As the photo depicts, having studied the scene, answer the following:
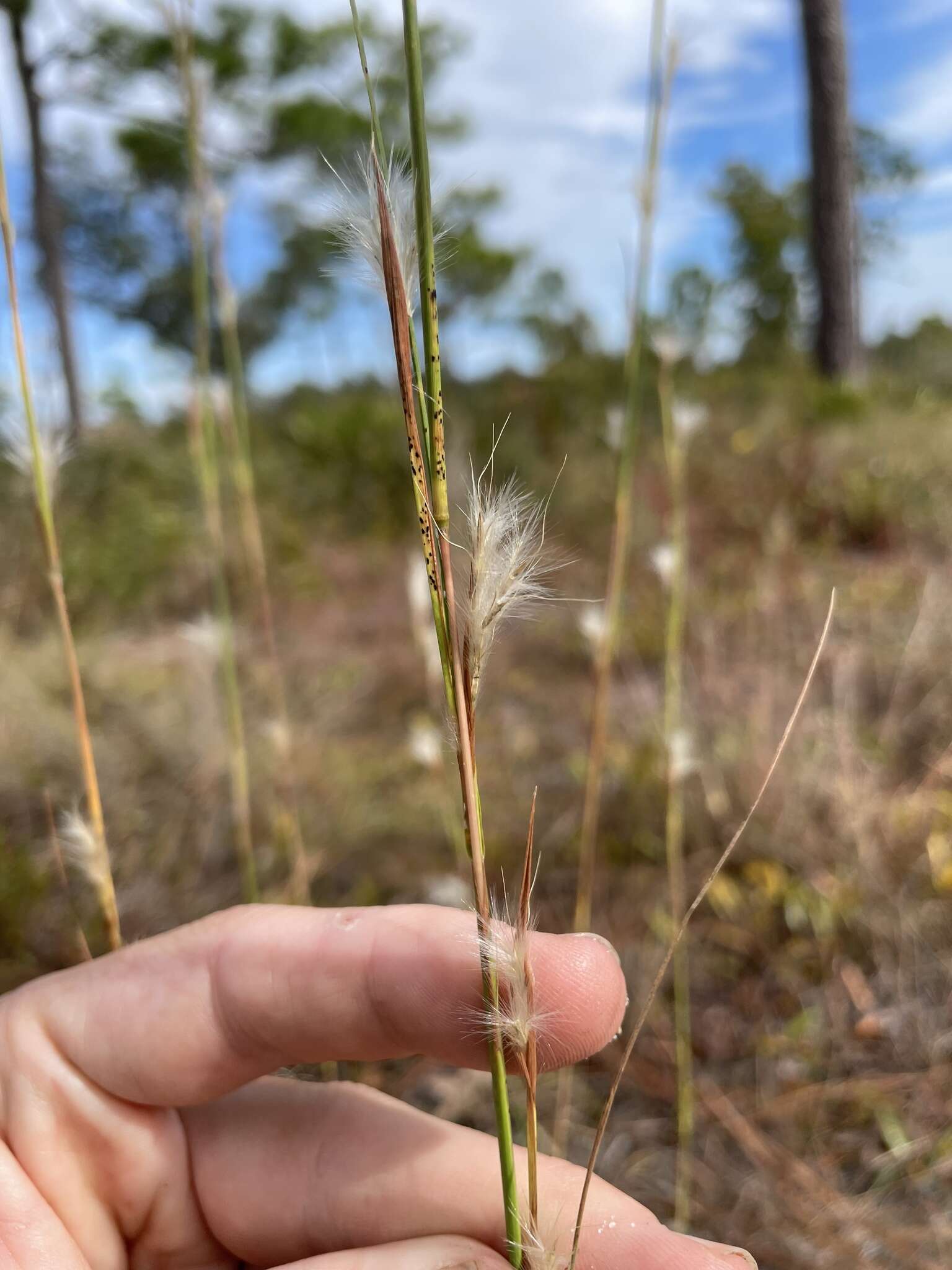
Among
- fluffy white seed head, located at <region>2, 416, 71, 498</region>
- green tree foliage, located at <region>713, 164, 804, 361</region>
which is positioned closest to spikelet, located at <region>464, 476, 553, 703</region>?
fluffy white seed head, located at <region>2, 416, 71, 498</region>

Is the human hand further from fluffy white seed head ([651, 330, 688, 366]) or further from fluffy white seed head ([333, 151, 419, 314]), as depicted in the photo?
fluffy white seed head ([651, 330, 688, 366])

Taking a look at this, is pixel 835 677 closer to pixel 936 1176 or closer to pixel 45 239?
pixel 936 1176

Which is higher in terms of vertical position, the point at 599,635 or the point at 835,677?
the point at 599,635

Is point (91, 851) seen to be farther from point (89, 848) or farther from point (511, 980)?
point (511, 980)

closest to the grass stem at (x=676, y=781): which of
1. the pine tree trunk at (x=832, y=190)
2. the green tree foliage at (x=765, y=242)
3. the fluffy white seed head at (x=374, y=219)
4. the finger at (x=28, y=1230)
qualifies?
the fluffy white seed head at (x=374, y=219)

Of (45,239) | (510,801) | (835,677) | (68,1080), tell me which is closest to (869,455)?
(835,677)

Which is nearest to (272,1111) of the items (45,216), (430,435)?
(430,435)
